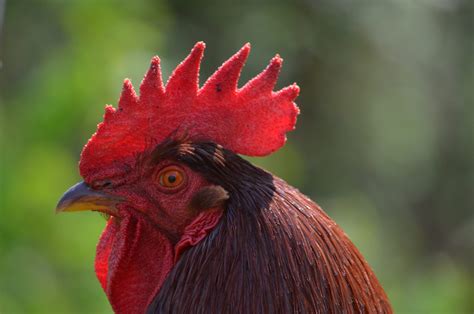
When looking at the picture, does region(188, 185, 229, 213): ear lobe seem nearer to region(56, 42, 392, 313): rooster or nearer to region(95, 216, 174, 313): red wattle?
region(56, 42, 392, 313): rooster

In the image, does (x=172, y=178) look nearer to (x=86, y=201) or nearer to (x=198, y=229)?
(x=198, y=229)

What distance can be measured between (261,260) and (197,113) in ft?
1.86

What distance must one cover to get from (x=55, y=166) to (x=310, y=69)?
5.16 metres

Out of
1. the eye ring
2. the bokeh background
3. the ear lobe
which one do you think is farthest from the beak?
the bokeh background

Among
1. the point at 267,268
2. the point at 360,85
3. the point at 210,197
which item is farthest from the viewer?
the point at 360,85

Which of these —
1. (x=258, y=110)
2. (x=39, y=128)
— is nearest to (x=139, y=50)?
(x=39, y=128)

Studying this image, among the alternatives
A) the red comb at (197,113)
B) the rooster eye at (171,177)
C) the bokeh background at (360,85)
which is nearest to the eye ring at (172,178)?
the rooster eye at (171,177)

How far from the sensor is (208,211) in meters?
2.79

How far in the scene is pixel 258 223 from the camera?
273 cm

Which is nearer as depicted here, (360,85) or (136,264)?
(136,264)

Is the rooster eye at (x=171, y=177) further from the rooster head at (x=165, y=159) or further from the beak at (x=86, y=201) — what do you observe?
the beak at (x=86, y=201)

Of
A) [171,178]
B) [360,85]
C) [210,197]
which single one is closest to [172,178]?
[171,178]

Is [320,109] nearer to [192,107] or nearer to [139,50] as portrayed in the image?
[139,50]

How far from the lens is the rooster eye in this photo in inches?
111
